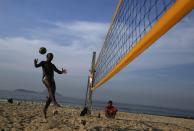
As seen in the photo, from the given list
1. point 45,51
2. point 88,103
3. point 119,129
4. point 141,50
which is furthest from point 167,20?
point 88,103

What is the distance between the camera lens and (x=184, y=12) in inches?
95.5

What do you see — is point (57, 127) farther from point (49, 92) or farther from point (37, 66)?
point (37, 66)

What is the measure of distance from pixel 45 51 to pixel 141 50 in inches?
86.5

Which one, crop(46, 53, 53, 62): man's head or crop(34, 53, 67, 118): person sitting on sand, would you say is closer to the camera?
crop(34, 53, 67, 118): person sitting on sand

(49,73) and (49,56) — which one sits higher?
(49,56)

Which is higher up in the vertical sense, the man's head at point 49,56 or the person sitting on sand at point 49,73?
the man's head at point 49,56

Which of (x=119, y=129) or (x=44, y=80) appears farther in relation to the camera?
(x=119, y=129)

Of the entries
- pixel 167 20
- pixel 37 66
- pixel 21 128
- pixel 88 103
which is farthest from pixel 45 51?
pixel 88 103

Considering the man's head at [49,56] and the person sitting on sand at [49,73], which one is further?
the man's head at [49,56]

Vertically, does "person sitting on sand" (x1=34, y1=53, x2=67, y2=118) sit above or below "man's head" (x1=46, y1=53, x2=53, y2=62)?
below

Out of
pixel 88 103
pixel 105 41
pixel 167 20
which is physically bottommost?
pixel 88 103

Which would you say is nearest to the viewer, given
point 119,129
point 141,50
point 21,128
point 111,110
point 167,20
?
point 167,20

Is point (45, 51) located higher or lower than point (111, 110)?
higher

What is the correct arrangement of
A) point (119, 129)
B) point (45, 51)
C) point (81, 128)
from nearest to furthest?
point (45, 51), point (81, 128), point (119, 129)
